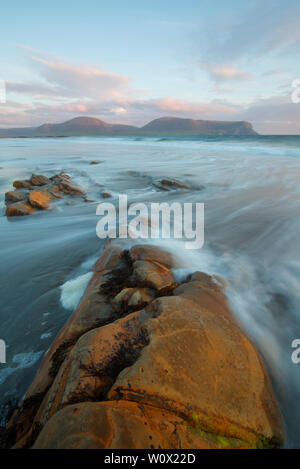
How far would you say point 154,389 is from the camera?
1.41m

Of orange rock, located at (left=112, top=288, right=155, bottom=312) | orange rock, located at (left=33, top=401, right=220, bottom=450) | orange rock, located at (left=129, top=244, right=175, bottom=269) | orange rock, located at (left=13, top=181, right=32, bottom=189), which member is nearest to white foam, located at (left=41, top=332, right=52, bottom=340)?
orange rock, located at (left=112, top=288, right=155, bottom=312)

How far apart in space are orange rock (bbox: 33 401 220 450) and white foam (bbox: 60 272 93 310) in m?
1.82

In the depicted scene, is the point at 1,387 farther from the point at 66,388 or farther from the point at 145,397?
the point at 145,397

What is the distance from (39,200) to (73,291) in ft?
18.0

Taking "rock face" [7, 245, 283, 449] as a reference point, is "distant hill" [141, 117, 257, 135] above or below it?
above

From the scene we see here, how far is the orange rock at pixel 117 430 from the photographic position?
3.68ft

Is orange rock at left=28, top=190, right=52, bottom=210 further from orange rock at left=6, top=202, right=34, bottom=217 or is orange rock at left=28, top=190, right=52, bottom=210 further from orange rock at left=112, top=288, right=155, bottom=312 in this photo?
orange rock at left=112, top=288, right=155, bottom=312

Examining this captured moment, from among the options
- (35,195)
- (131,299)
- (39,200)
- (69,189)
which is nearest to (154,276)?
(131,299)

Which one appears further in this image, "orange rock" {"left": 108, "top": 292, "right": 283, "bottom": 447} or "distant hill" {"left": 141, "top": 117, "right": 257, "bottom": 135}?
"distant hill" {"left": 141, "top": 117, "right": 257, "bottom": 135}

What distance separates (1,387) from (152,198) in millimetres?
7416

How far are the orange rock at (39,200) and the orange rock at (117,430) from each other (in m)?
7.23

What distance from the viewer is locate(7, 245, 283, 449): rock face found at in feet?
3.97

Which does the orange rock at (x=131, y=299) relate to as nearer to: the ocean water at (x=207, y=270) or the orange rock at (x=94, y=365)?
the orange rock at (x=94, y=365)
